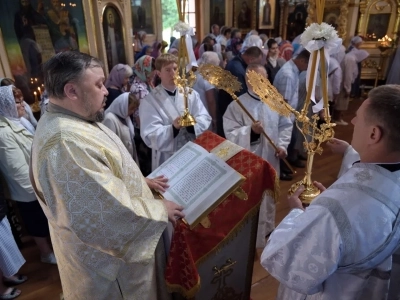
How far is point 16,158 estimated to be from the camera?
242 centimetres

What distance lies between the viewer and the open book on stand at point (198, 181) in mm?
1430

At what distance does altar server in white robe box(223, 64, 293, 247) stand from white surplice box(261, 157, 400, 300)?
1495 mm

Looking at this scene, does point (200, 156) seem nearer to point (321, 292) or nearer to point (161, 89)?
point (321, 292)

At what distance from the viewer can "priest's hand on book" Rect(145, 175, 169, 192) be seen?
5.34 feet

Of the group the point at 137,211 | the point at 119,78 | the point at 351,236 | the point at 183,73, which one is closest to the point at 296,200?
the point at 351,236

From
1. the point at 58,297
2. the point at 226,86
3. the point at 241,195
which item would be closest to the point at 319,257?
the point at 241,195

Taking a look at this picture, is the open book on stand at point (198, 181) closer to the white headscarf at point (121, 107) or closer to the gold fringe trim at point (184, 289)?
the gold fringe trim at point (184, 289)

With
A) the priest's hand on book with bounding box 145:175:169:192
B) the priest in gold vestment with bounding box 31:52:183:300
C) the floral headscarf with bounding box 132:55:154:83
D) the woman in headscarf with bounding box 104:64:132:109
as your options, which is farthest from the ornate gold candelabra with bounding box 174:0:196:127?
the floral headscarf with bounding box 132:55:154:83

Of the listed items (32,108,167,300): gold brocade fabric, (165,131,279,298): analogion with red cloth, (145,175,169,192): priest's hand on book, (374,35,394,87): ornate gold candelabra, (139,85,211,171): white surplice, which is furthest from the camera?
(374,35,394,87): ornate gold candelabra

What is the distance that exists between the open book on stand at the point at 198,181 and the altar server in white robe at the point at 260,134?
1056mm

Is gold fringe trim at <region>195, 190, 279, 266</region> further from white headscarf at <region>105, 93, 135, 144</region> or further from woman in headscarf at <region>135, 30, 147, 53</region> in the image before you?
woman in headscarf at <region>135, 30, 147, 53</region>

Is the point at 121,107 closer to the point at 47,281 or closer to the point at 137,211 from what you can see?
the point at 47,281

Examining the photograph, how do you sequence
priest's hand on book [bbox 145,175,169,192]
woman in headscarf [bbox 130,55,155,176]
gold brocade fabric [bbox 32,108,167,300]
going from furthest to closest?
1. woman in headscarf [bbox 130,55,155,176]
2. priest's hand on book [bbox 145,175,169,192]
3. gold brocade fabric [bbox 32,108,167,300]

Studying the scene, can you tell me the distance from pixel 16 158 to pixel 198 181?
1716 mm
